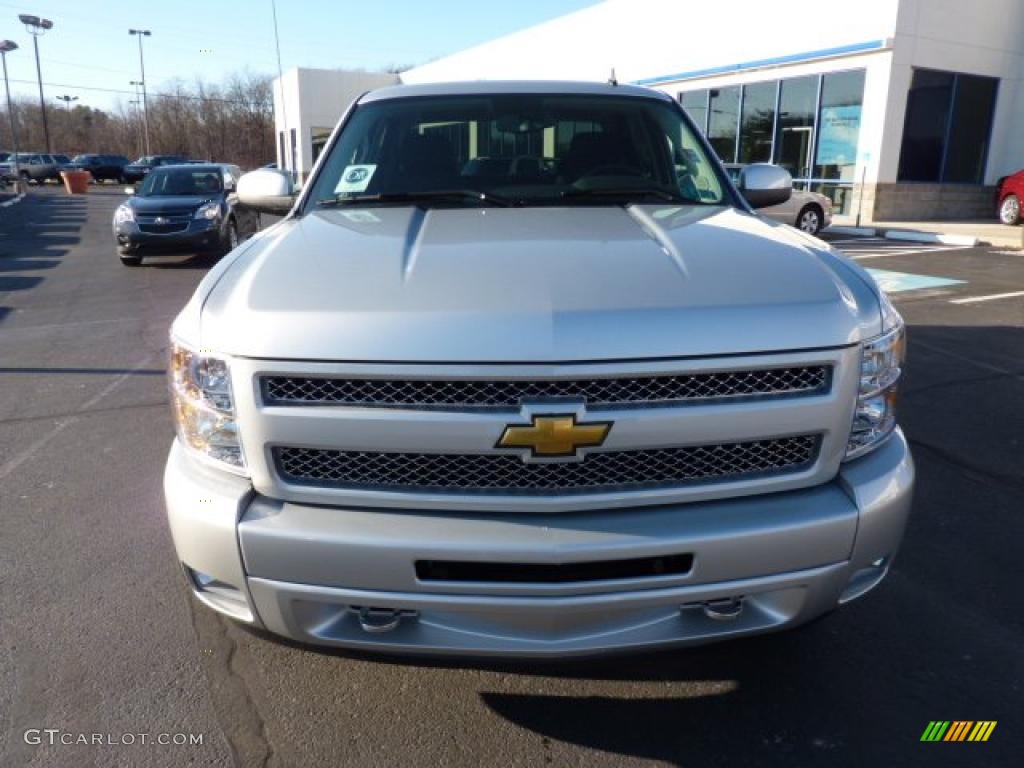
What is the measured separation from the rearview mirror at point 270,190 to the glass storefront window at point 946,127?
18.3 metres

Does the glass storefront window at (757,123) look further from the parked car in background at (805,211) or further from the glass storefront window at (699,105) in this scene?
the parked car in background at (805,211)

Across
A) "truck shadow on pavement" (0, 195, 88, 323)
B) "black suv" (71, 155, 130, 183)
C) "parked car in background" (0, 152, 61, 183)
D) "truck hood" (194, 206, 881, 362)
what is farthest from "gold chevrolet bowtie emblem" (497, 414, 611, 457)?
"black suv" (71, 155, 130, 183)

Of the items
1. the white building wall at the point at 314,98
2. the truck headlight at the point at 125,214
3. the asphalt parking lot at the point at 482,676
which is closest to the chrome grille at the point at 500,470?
the asphalt parking lot at the point at 482,676

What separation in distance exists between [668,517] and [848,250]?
1367 cm

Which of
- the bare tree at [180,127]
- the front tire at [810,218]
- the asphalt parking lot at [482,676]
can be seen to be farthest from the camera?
the bare tree at [180,127]

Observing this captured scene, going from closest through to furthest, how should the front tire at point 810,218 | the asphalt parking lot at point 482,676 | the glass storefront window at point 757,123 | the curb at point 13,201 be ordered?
the asphalt parking lot at point 482,676 → the front tire at point 810,218 → the glass storefront window at point 757,123 → the curb at point 13,201

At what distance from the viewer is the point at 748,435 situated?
6.75 feet

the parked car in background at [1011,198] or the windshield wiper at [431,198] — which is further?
the parked car in background at [1011,198]

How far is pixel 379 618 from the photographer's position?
2.06 m

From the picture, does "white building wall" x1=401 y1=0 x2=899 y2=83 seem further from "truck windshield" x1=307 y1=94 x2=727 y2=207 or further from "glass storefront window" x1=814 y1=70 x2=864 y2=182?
"truck windshield" x1=307 y1=94 x2=727 y2=207

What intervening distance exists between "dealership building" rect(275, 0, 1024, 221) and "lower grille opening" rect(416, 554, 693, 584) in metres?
18.8

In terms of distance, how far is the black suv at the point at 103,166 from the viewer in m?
52.0

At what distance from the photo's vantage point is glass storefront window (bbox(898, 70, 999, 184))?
61.0 ft

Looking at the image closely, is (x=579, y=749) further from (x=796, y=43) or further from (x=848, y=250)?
(x=796, y=43)
